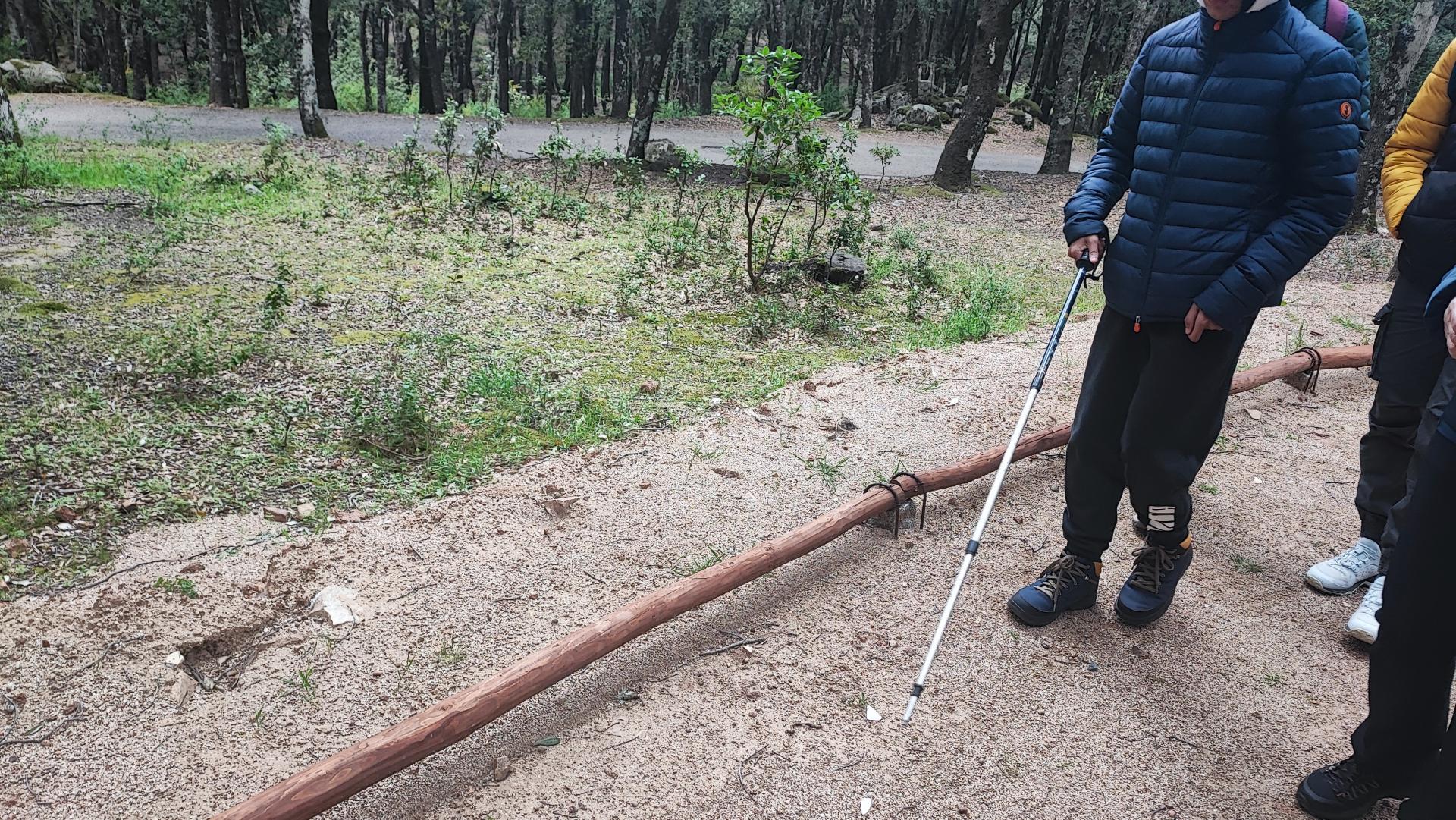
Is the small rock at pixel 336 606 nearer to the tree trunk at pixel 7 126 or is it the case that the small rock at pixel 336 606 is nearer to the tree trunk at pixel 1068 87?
the tree trunk at pixel 7 126

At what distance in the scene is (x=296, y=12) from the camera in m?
13.6

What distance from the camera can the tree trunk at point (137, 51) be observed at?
78.6 ft

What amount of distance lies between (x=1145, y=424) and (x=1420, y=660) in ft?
3.35

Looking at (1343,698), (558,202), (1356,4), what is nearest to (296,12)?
(558,202)

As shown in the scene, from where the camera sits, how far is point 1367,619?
342cm

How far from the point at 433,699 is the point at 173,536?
1647 millimetres

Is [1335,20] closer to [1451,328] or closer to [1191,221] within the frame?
[1191,221]

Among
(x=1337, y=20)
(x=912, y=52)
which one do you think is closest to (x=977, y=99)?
(x=1337, y=20)

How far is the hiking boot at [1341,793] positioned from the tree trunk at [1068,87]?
610 inches

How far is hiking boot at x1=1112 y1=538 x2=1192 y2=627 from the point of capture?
11.2 feet

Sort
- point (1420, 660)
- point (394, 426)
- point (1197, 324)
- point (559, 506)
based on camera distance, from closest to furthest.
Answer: point (1420, 660) → point (1197, 324) → point (559, 506) → point (394, 426)

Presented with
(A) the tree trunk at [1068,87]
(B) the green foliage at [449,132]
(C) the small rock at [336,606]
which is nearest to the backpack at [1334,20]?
(C) the small rock at [336,606]

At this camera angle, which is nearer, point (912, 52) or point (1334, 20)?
point (1334, 20)

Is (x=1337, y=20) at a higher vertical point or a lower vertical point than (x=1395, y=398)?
higher
